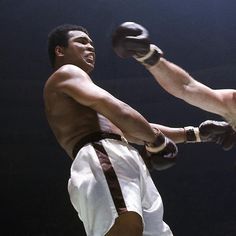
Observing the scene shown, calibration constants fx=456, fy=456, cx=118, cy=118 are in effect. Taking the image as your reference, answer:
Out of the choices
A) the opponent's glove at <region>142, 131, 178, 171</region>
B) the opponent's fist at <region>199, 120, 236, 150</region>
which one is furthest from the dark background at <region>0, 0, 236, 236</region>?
the opponent's glove at <region>142, 131, 178, 171</region>

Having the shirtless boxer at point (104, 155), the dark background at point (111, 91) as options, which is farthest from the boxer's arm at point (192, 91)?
the dark background at point (111, 91)

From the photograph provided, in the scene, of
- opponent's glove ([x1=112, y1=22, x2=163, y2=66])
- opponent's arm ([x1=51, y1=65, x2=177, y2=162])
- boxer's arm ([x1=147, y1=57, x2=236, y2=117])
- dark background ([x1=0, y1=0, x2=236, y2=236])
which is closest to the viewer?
opponent's arm ([x1=51, y1=65, x2=177, y2=162])

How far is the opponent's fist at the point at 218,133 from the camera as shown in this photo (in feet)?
7.18

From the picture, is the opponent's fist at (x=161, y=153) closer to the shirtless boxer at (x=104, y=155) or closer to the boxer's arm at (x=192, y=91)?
the shirtless boxer at (x=104, y=155)

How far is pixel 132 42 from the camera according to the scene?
6.03 ft

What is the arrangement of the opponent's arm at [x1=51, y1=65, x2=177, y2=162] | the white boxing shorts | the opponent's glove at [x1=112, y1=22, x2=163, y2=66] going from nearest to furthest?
the white boxing shorts < the opponent's arm at [x1=51, y1=65, x2=177, y2=162] < the opponent's glove at [x1=112, y1=22, x2=163, y2=66]

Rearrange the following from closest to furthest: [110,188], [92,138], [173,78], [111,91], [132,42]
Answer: [110,188] < [92,138] < [132,42] < [173,78] < [111,91]

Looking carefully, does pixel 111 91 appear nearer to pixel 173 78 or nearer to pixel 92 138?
pixel 173 78

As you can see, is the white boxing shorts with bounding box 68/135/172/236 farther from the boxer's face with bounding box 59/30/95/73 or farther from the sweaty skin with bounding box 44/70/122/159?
the boxer's face with bounding box 59/30/95/73

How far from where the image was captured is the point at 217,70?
6.74 meters

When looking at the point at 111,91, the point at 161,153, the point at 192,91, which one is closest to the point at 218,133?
the point at 192,91

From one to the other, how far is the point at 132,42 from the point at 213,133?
66cm

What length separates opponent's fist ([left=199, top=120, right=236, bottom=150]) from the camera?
86.1 inches

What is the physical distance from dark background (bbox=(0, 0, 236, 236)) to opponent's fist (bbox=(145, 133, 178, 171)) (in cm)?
518
